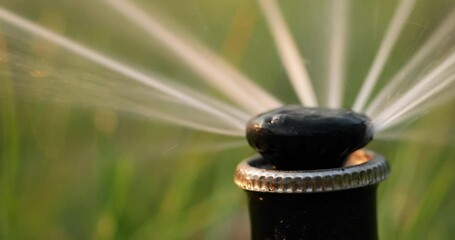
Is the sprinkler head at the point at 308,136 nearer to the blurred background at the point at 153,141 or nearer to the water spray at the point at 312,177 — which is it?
the water spray at the point at 312,177

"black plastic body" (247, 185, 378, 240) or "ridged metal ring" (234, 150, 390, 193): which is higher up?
"ridged metal ring" (234, 150, 390, 193)

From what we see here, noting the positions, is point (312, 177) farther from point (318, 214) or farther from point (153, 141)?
point (153, 141)

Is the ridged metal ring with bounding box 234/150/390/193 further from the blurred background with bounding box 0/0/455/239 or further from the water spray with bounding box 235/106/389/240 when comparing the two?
the blurred background with bounding box 0/0/455/239

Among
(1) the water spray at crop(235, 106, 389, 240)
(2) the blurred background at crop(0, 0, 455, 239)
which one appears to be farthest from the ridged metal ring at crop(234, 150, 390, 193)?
(2) the blurred background at crop(0, 0, 455, 239)

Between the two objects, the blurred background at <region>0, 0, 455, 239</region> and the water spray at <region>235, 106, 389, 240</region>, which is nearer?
the water spray at <region>235, 106, 389, 240</region>

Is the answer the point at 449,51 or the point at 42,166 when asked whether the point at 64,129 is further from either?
the point at 449,51

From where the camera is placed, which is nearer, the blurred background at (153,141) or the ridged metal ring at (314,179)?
the ridged metal ring at (314,179)

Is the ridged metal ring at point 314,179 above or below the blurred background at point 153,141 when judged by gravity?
above

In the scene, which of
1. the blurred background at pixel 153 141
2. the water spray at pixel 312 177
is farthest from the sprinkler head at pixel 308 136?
the blurred background at pixel 153 141
